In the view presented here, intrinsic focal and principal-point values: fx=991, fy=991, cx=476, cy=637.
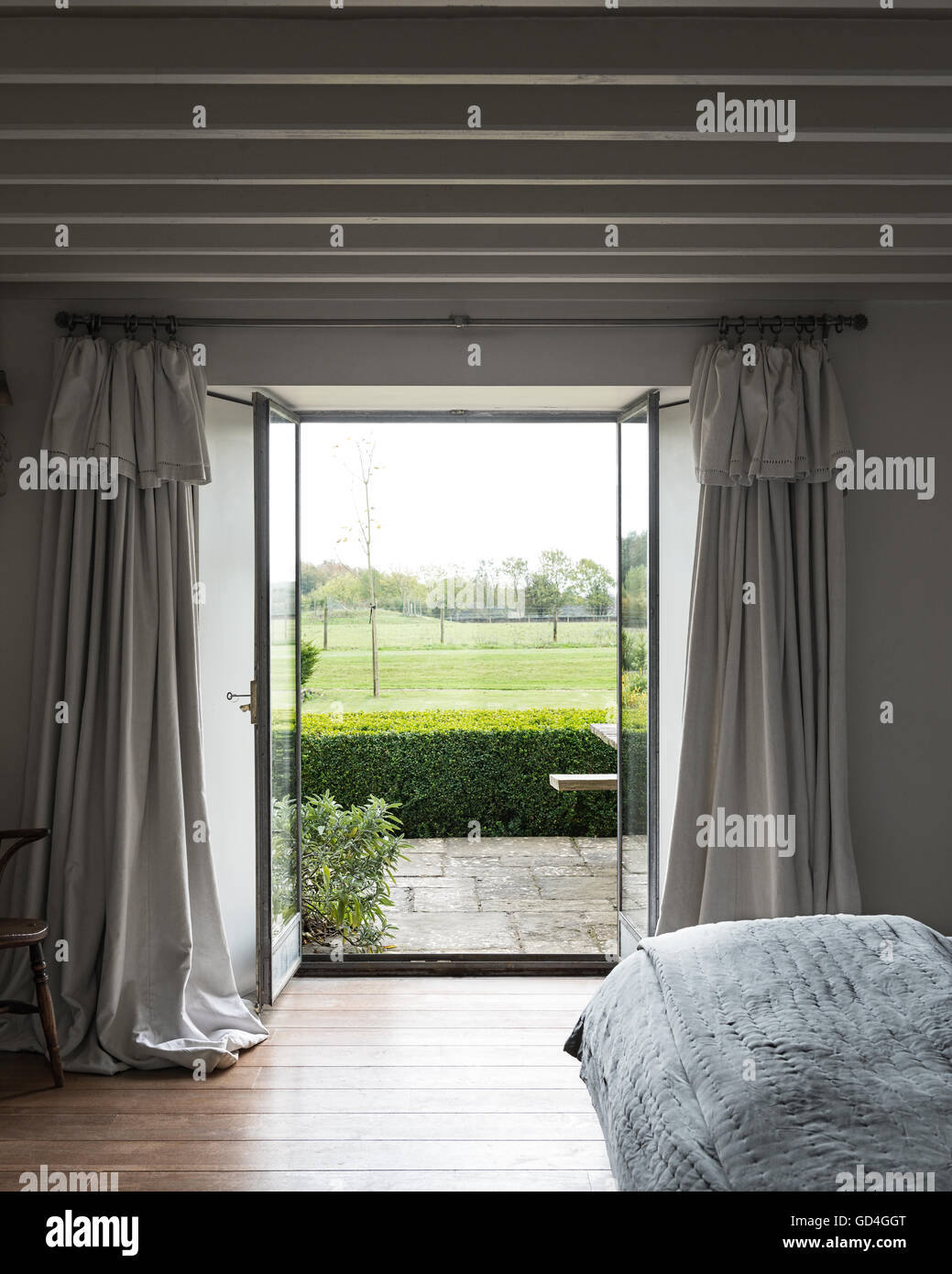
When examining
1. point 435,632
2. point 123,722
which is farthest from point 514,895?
point 123,722

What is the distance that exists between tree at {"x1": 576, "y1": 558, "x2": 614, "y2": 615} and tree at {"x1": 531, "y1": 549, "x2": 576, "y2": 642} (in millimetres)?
60

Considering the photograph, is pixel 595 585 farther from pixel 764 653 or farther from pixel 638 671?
pixel 764 653

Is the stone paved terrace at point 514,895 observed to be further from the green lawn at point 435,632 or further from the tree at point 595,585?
the tree at point 595,585

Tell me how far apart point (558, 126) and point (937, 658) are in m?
2.33

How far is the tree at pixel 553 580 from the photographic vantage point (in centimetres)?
677

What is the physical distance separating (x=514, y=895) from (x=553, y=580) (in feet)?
7.57

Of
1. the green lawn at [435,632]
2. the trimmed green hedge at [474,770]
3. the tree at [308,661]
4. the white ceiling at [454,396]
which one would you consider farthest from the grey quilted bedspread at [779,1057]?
the green lawn at [435,632]

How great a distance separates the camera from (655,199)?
2.77 m

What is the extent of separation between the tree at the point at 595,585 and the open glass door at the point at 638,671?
8.44 ft

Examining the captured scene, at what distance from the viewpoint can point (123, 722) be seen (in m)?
3.29

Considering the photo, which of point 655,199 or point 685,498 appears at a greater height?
point 655,199

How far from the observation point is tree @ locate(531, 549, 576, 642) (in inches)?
267
